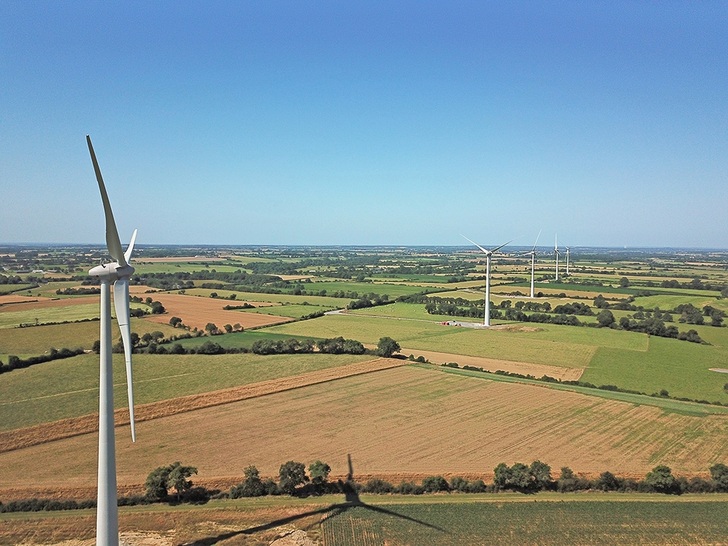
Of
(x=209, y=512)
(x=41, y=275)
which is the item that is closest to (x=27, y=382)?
(x=209, y=512)

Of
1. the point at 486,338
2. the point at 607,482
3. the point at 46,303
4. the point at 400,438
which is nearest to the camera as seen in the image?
the point at 607,482

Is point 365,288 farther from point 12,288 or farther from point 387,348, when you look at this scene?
point 12,288

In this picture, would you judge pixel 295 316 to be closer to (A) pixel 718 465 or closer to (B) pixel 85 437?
(B) pixel 85 437

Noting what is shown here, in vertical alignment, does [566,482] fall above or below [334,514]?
above

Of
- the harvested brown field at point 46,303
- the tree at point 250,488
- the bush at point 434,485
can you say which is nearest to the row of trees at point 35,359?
the harvested brown field at point 46,303

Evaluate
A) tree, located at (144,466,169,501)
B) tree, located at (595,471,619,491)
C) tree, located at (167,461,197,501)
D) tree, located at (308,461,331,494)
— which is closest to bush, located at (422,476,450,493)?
tree, located at (308,461,331,494)

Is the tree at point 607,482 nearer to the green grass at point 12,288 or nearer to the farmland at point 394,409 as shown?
the farmland at point 394,409

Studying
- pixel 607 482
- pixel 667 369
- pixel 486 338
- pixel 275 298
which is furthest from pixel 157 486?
pixel 275 298
